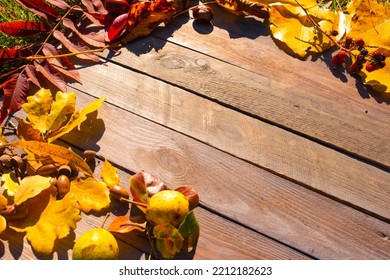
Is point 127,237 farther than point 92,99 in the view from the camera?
No

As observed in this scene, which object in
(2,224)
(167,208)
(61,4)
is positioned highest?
(61,4)

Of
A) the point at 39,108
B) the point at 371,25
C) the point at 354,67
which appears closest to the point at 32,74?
the point at 39,108

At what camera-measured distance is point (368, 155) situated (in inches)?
78.8

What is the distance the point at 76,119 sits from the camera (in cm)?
197

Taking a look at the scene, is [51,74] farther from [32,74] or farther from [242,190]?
[242,190]

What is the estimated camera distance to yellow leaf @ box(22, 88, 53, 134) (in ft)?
6.46

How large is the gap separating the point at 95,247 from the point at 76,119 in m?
0.54

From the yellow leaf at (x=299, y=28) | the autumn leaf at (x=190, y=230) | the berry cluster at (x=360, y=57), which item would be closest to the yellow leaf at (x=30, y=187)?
the autumn leaf at (x=190, y=230)

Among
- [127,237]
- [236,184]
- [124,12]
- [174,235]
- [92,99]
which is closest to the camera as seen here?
[174,235]

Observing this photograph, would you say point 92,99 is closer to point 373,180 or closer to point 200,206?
point 200,206

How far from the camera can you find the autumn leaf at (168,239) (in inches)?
66.1

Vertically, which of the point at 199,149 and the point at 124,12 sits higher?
the point at 124,12
